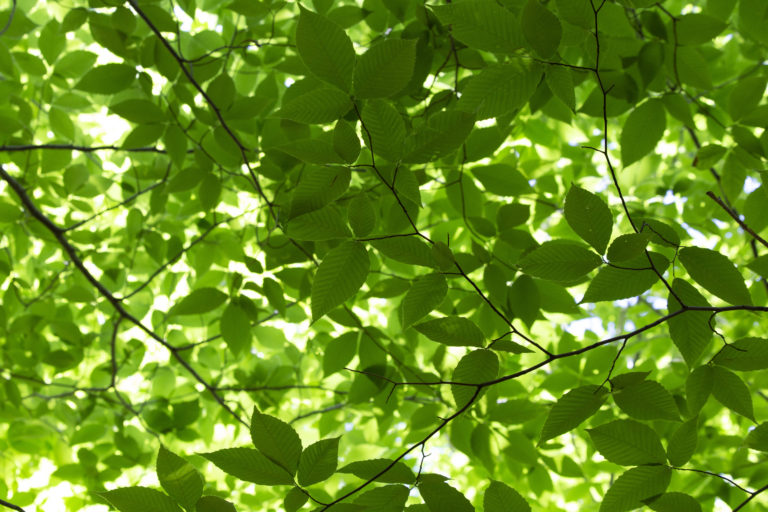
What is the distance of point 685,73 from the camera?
5.12ft

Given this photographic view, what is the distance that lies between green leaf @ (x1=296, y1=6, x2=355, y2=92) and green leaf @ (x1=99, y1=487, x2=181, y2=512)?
0.67 meters

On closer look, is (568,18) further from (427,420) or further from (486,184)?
(427,420)

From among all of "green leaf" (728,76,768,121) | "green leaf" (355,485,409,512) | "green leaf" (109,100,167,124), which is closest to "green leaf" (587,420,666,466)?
"green leaf" (355,485,409,512)

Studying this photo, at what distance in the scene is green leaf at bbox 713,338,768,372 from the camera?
0.94 metres

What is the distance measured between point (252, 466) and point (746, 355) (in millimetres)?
816

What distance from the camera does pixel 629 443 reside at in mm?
954

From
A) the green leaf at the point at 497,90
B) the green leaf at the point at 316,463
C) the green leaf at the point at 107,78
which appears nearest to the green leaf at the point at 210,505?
the green leaf at the point at 316,463

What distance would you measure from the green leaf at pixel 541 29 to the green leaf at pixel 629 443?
0.64 m

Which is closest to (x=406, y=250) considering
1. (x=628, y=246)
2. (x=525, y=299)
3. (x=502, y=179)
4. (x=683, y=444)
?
(x=628, y=246)

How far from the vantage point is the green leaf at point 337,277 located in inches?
36.6

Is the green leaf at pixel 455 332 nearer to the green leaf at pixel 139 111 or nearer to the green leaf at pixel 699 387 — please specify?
the green leaf at pixel 699 387

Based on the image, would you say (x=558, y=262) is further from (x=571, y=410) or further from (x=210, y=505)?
(x=210, y=505)

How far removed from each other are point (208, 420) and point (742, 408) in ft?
8.06

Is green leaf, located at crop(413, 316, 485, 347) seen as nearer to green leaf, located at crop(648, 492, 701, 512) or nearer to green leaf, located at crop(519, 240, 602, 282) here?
green leaf, located at crop(519, 240, 602, 282)
